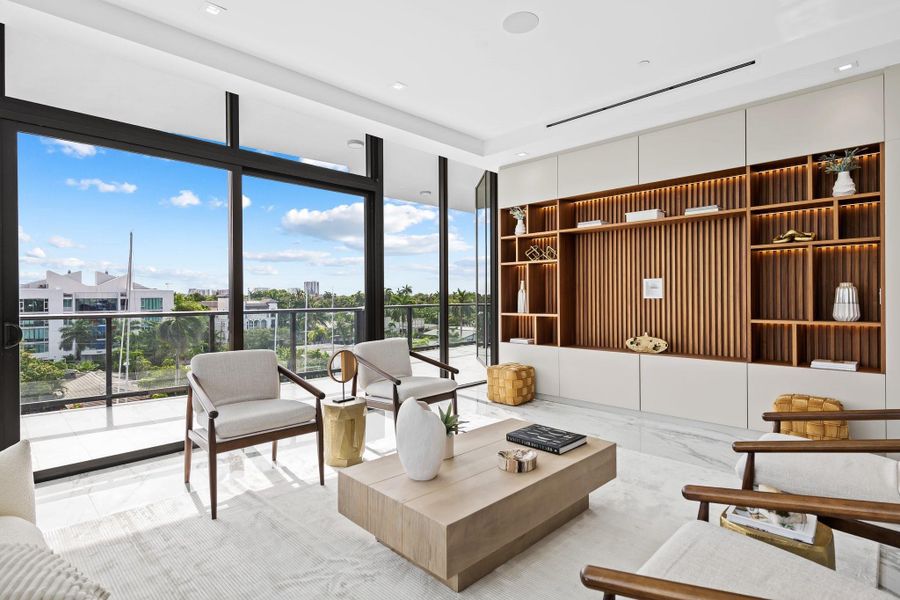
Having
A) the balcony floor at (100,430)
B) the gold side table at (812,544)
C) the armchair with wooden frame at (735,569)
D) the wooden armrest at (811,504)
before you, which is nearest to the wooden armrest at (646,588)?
the armchair with wooden frame at (735,569)

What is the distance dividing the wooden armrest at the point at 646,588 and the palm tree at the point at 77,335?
143 inches

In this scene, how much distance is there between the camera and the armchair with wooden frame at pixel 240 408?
8.82ft

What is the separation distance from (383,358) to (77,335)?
2.18 m

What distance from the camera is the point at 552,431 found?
275cm

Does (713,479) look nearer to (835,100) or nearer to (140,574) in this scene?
(835,100)

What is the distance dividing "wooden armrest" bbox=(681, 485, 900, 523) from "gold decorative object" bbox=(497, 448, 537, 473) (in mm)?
787

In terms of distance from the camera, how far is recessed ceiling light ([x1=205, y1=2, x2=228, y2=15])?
9.29 ft

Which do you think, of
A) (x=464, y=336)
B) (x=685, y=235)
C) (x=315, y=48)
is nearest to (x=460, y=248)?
(x=464, y=336)

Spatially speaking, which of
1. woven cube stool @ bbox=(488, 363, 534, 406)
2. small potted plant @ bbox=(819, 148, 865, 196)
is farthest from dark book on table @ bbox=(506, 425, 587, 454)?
small potted plant @ bbox=(819, 148, 865, 196)

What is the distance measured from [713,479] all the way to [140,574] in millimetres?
3125

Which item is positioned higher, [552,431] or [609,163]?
[609,163]

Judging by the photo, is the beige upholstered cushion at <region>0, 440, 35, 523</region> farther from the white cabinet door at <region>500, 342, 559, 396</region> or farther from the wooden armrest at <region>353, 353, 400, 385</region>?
the white cabinet door at <region>500, 342, 559, 396</region>

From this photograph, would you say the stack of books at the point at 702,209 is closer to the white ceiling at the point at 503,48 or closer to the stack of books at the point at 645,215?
the stack of books at the point at 645,215

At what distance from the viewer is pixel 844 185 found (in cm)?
348
